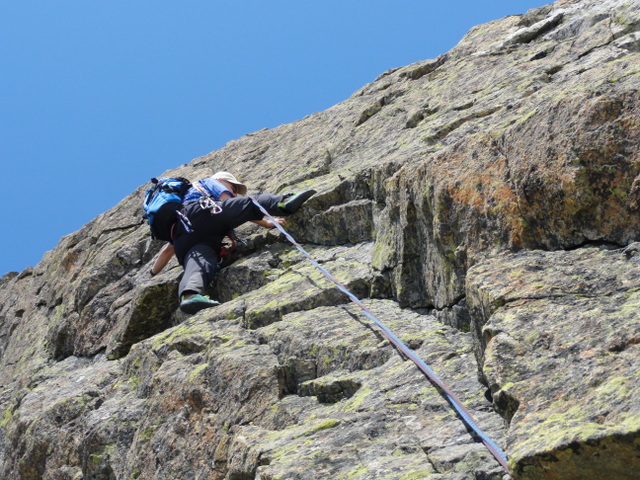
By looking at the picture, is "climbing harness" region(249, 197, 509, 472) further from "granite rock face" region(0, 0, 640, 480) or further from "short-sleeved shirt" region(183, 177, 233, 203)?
"short-sleeved shirt" region(183, 177, 233, 203)

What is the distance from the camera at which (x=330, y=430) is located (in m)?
7.07

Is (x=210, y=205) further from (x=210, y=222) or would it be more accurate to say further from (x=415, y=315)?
(x=415, y=315)

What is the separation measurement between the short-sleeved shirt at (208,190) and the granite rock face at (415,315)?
2.60 ft

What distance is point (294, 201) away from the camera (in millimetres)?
12703

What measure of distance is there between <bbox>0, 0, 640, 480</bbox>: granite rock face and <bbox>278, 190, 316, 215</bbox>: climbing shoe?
243 mm

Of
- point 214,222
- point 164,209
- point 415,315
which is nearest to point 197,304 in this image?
point 214,222

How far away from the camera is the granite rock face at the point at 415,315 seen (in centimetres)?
578

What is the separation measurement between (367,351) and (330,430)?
1391 millimetres

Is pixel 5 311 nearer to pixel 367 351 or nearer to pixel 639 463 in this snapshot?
pixel 367 351

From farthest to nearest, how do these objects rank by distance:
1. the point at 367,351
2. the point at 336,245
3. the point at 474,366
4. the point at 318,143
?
the point at 318,143 < the point at 336,245 < the point at 367,351 < the point at 474,366

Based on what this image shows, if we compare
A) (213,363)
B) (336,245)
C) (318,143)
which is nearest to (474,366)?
(213,363)

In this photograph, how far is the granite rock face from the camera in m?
5.78

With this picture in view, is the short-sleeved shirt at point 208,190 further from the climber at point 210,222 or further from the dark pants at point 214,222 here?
the dark pants at point 214,222

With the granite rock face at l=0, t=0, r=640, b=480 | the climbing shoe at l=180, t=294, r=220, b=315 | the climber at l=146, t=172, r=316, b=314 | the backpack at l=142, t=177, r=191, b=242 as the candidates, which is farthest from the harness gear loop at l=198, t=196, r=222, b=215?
the climbing shoe at l=180, t=294, r=220, b=315
